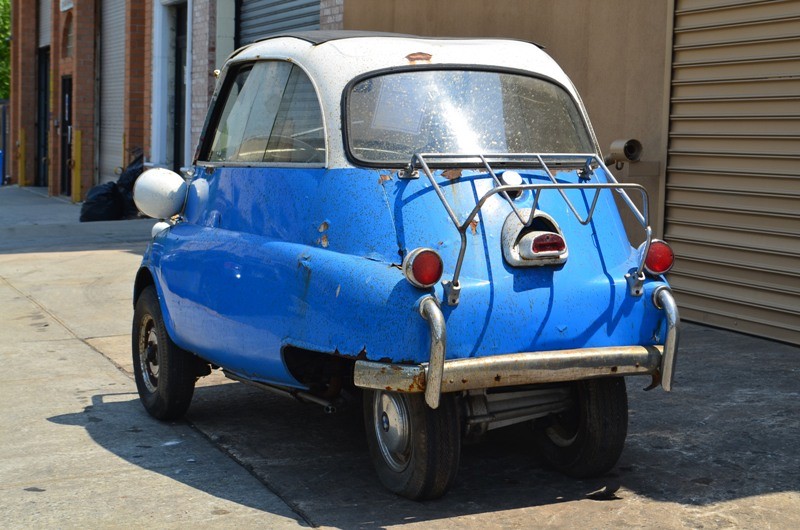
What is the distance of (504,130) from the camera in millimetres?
5543

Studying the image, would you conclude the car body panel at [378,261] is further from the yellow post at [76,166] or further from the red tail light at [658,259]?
the yellow post at [76,166]

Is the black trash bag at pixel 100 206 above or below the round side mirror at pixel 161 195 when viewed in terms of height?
below

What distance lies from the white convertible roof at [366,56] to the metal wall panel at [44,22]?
24.4m

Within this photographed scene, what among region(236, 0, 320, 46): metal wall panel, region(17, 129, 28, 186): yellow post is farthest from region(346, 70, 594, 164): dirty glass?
region(17, 129, 28, 186): yellow post

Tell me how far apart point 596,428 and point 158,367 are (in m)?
2.47

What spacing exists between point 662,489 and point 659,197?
4976mm

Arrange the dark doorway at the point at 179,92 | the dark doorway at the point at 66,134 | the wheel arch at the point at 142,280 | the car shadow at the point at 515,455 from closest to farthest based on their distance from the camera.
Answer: the car shadow at the point at 515,455, the wheel arch at the point at 142,280, the dark doorway at the point at 179,92, the dark doorway at the point at 66,134

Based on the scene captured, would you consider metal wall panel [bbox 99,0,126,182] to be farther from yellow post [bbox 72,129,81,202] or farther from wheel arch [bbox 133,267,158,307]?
wheel arch [bbox 133,267,158,307]

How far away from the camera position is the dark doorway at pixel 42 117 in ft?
100

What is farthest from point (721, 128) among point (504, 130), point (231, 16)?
point (231, 16)

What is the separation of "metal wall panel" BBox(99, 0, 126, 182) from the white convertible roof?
17615 millimetres

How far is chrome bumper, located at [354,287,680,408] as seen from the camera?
4562mm

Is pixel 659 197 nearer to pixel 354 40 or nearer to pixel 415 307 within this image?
pixel 354 40

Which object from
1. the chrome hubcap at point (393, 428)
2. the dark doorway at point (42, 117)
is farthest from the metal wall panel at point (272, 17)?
the dark doorway at point (42, 117)
